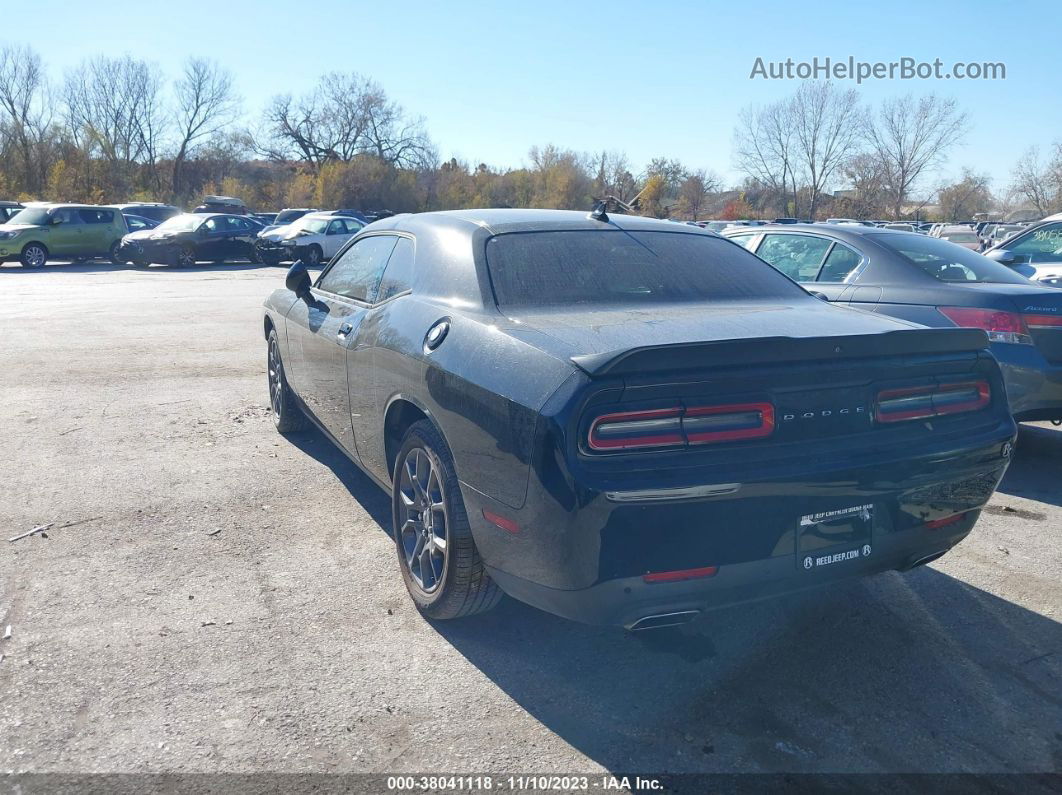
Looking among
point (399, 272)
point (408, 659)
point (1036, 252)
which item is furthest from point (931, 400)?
point (1036, 252)

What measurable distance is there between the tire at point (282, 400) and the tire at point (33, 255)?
68.5 feet

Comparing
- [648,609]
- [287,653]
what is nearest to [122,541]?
[287,653]

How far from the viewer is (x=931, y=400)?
313 centimetres

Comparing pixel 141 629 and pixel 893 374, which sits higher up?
pixel 893 374

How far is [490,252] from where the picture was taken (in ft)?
12.4

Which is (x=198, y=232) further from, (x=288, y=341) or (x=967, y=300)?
(x=967, y=300)

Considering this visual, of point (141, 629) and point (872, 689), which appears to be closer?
point (872, 689)

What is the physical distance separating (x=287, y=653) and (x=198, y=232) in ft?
78.5

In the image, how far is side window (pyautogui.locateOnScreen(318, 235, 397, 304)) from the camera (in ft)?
14.8

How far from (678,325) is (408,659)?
1.58m

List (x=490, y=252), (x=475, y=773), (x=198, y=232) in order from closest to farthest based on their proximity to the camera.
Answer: (x=475, y=773) < (x=490, y=252) < (x=198, y=232)

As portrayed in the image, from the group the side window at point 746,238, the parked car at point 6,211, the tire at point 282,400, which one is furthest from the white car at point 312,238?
the tire at point 282,400

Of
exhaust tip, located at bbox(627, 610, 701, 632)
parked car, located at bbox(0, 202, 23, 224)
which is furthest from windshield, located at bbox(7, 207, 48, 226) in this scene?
exhaust tip, located at bbox(627, 610, 701, 632)

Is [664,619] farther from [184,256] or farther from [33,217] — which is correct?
[33,217]
